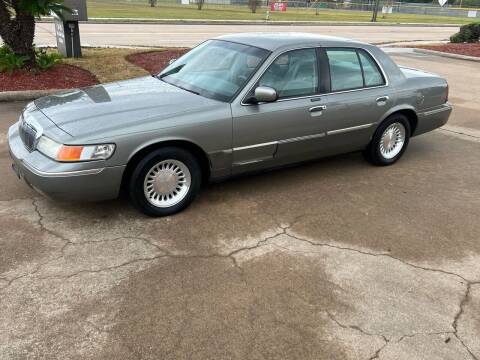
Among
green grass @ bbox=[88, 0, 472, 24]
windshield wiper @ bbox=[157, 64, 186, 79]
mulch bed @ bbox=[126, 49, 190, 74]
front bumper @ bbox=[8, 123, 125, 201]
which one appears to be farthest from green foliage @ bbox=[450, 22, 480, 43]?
front bumper @ bbox=[8, 123, 125, 201]

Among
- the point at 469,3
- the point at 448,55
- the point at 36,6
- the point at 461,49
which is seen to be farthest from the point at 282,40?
the point at 469,3

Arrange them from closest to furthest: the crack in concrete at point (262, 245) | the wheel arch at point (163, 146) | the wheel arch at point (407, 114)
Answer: the crack in concrete at point (262, 245) → the wheel arch at point (163, 146) → the wheel arch at point (407, 114)

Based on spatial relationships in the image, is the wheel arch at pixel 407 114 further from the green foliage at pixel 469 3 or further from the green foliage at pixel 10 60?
the green foliage at pixel 469 3

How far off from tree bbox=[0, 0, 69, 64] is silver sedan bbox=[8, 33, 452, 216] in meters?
4.17

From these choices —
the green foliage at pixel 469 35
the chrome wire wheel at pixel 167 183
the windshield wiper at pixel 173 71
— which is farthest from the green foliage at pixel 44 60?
the green foliage at pixel 469 35

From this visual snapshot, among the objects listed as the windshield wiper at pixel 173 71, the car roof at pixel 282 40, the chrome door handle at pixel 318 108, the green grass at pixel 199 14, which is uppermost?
the green grass at pixel 199 14

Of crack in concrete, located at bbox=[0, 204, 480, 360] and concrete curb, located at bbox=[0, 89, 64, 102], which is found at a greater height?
concrete curb, located at bbox=[0, 89, 64, 102]

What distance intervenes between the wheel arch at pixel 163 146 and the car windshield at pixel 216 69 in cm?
56

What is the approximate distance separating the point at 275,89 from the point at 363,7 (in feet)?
220

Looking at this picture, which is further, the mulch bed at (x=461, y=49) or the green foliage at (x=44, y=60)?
the mulch bed at (x=461, y=49)

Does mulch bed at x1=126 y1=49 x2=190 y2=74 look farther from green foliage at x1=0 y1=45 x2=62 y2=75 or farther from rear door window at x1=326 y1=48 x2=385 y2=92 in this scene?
rear door window at x1=326 y1=48 x2=385 y2=92

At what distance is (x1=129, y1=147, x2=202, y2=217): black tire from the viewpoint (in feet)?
13.2

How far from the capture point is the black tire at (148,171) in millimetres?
4012

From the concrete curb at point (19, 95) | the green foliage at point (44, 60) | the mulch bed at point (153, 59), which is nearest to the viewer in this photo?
the concrete curb at point (19, 95)
